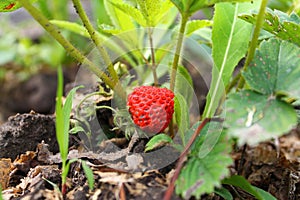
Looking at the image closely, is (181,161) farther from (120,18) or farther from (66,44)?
(120,18)

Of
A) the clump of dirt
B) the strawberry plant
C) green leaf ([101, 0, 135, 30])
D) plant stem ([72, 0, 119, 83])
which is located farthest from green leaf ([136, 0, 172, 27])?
the clump of dirt

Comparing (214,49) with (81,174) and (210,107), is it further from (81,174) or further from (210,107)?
(81,174)

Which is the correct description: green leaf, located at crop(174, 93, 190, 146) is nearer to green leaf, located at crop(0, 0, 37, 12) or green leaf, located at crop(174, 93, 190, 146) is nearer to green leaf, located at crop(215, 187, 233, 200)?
green leaf, located at crop(215, 187, 233, 200)

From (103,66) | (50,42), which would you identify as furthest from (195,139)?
(50,42)

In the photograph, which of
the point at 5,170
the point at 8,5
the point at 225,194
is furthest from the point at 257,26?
the point at 5,170

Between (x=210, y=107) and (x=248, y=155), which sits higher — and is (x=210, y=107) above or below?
above

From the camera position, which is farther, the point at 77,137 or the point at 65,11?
the point at 65,11

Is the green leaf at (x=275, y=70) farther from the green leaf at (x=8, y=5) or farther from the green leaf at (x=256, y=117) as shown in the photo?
the green leaf at (x=8, y=5)

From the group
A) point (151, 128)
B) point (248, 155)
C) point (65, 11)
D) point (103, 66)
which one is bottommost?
point (248, 155)
